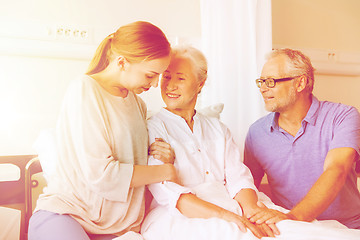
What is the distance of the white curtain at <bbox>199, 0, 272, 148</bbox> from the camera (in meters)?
1.72

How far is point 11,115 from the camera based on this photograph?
1.25m

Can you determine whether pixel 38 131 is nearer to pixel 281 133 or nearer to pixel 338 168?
pixel 281 133

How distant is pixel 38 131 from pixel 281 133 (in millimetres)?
1017

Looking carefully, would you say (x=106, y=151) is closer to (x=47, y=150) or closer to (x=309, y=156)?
(x=47, y=150)

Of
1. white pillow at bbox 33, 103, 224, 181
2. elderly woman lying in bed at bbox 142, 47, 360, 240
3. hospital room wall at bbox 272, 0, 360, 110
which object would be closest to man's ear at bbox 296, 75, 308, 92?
elderly woman lying in bed at bbox 142, 47, 360, 240

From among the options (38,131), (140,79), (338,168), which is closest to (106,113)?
(140,79)

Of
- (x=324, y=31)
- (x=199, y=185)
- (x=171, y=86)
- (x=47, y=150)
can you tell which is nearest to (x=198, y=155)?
(x=199, y=185)

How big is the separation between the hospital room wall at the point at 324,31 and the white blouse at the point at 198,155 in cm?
128

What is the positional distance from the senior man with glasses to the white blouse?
308 millimetres

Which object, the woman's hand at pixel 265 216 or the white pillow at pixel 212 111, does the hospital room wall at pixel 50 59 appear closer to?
the white pillow at pixel 212 111

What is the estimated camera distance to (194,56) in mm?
1264

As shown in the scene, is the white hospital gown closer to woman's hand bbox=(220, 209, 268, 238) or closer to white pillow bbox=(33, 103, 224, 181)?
woman's hand bbox=(220, 209, 268, 238)

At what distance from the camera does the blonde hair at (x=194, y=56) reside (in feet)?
4.11

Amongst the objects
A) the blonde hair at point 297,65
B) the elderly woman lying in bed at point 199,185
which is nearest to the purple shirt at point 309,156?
the blonde hair at point 297,65
